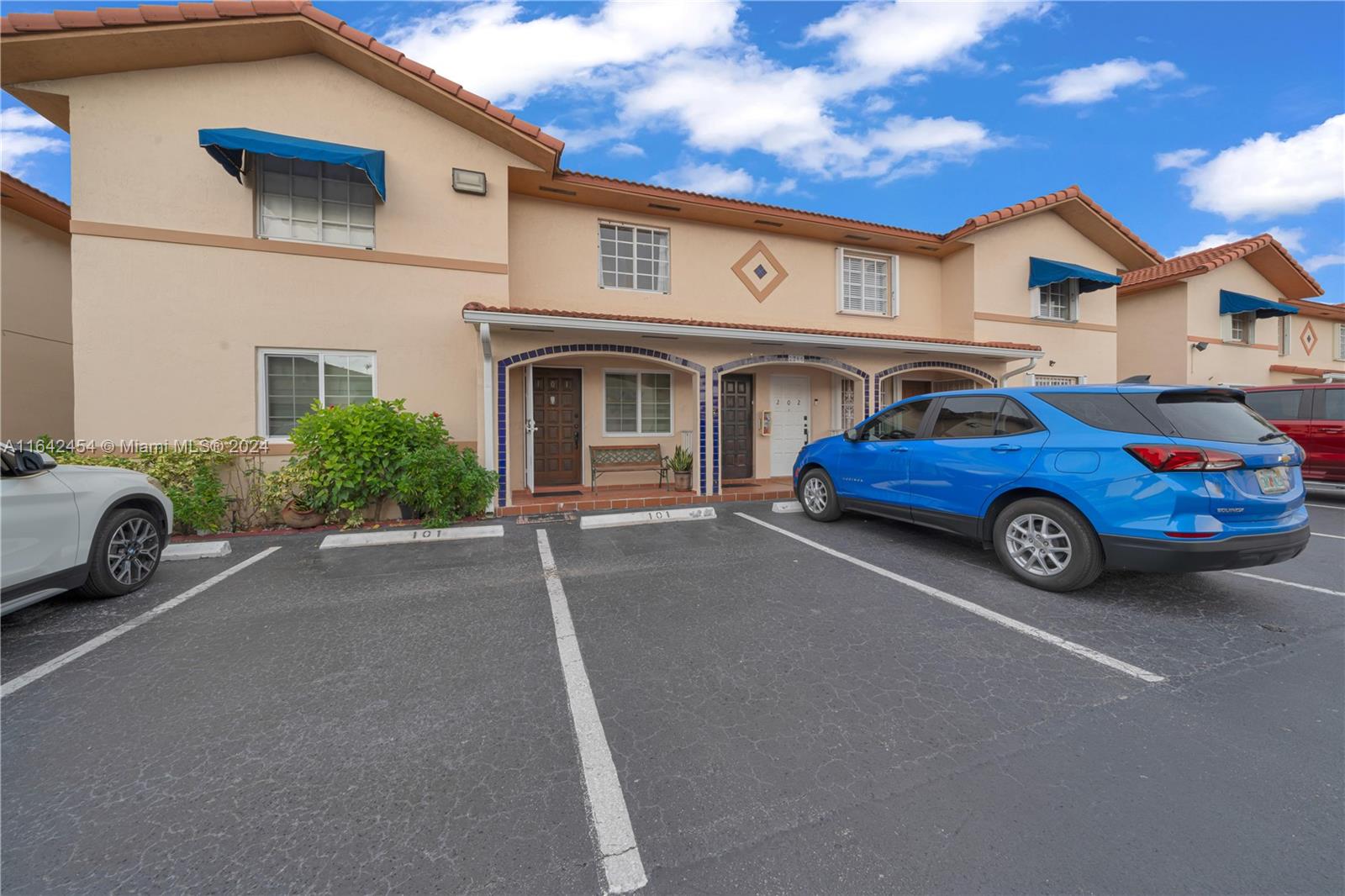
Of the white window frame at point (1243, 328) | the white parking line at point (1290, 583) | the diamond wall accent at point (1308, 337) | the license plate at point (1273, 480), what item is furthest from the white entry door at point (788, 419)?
the diamond wall accent at point (1308, 337)

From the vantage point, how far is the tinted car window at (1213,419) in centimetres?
375

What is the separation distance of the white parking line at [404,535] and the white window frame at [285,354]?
230 cm

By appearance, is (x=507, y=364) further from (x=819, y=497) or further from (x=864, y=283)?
(x=864, y=283)

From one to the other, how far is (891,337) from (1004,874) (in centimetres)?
917

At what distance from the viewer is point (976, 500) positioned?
4.71m

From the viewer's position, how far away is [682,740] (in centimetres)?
238

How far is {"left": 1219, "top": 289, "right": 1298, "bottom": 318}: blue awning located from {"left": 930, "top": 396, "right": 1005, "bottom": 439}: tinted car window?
15229 mm

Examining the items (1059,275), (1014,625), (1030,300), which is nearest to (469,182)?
(1014,625)

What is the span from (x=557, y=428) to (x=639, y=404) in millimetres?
1645

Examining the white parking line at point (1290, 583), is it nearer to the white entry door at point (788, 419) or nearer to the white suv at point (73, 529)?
the white entry door at point (788, 419)

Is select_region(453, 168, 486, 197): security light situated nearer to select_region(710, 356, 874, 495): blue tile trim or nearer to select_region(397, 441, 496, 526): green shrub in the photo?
select_region(397, 441, 496, 526): green shrub

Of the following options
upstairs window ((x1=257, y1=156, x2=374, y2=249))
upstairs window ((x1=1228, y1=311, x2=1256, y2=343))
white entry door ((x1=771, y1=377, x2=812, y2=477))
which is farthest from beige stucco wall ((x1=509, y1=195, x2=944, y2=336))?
upstairs window ((x1=1228, y1=311, x2=1256, y2=343))

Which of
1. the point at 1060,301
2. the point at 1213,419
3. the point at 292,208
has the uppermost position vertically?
the point at 292,208

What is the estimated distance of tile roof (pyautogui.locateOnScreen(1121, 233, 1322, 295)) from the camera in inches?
517
